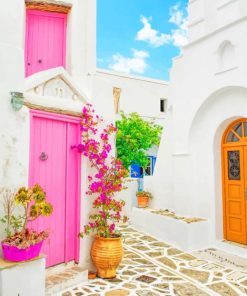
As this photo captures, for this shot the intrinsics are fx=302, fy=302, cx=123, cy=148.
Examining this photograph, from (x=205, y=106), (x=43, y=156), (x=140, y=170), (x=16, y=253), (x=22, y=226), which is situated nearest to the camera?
(x=16, y=253)

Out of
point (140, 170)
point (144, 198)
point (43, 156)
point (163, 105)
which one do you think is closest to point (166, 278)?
point (43, 156)

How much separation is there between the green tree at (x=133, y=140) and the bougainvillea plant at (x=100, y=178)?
9420 mm

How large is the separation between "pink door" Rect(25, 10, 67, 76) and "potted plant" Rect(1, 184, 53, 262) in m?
3.17

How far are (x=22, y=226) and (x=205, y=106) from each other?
6295 millimetres

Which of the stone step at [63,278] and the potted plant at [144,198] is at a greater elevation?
the potted plant at [144,198]

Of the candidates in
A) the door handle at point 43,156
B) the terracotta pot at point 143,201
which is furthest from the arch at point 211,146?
the door handle at point 43,156

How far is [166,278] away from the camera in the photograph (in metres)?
6.18

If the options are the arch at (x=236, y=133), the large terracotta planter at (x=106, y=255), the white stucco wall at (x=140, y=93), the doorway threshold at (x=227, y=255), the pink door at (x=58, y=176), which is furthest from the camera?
the white stucco wall at (x=140, y=93)

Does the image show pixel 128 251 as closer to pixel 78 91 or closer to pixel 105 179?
pixel 105 179

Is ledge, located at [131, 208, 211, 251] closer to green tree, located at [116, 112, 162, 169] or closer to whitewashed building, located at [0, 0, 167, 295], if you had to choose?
whitewashed building, located at [0, 0, 167, 295]

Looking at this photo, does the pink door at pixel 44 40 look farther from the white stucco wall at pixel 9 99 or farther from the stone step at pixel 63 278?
the stone step at pixel 63 278

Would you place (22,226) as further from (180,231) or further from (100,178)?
(180,231)

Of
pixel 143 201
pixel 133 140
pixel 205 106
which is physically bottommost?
pixel 143 201

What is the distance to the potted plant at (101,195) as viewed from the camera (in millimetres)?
5984
